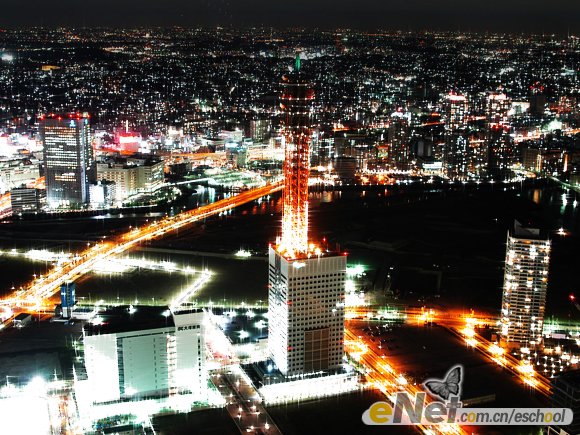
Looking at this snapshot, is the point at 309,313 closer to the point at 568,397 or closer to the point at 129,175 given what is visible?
the point at 568,397

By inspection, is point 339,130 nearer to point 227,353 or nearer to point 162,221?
point 162,221

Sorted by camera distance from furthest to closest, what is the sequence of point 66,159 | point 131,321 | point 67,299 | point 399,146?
point 399,146
point 66,159
point 67,299
point 131,321

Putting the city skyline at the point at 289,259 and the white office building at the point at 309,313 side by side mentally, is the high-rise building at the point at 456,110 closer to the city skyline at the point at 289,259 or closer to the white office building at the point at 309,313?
the city skyline at the point at 289,259

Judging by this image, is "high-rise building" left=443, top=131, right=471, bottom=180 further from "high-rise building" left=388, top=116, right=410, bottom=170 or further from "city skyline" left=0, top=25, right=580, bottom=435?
"high-rise building" left=388, top=116, right=410, bottom=170

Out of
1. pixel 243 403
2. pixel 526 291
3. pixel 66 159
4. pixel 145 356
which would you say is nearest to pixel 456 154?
pixel 66 159

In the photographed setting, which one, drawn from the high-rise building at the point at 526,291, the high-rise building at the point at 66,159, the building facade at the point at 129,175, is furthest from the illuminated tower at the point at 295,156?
the building facade at the point at 129,175

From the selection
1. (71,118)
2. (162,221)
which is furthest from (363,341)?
(71,118)
